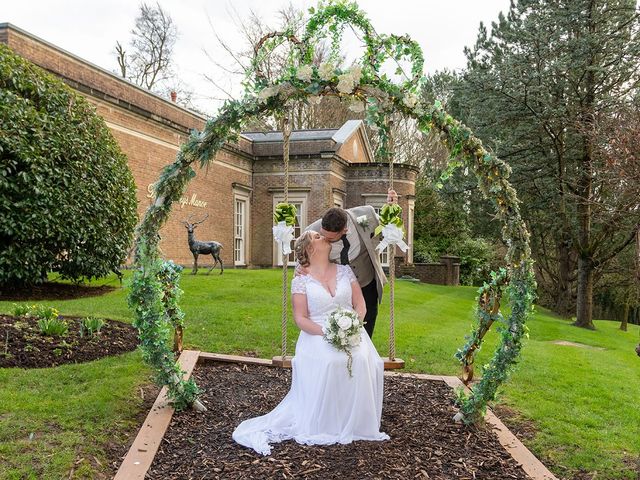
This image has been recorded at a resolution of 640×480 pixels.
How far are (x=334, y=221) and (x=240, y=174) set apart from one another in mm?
18548

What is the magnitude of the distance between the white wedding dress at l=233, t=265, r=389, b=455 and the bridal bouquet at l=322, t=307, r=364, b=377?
0.06 meters

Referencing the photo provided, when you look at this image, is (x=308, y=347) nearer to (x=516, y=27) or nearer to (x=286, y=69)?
(x=286, y=69)

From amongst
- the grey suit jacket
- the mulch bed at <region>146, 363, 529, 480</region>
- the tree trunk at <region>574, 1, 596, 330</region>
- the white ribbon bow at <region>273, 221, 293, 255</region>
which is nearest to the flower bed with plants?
the mulch bed at <region>146, 363, 529, 480</region>

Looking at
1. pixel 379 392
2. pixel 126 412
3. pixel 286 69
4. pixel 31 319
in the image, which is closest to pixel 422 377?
pixel 379 392

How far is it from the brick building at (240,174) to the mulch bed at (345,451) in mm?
11974

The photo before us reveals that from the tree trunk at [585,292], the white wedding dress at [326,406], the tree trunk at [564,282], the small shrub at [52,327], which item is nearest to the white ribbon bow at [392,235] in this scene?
the white wedding dress at [326,406]

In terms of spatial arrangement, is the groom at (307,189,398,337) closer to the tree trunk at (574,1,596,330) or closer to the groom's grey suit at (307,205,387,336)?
the groom's grey suit at (307,205,387,336)

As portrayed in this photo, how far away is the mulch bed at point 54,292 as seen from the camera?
951cm

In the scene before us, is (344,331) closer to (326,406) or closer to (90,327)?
(326,406)

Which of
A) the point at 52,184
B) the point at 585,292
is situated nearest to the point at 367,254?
the point at 52,184

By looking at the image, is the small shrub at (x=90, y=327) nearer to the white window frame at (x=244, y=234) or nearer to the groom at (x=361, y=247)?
the groom at (x=361, y=247)

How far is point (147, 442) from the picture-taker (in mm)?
4094

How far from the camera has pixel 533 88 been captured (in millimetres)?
16953

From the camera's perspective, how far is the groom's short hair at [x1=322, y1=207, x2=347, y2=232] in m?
4.50
